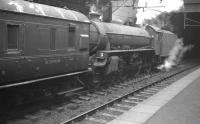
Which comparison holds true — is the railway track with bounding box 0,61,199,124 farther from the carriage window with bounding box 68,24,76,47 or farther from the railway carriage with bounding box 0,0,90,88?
the carriage window with bounding box 68,24,76,47

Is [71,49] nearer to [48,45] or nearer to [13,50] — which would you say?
[48,45]

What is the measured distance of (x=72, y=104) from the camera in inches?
376

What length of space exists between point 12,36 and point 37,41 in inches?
35.6

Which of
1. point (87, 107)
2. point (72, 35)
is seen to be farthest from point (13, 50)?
point (87, 107)

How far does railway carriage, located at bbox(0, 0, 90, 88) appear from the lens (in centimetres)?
689

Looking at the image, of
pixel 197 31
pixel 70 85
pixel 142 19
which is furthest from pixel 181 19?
pixel 70 85

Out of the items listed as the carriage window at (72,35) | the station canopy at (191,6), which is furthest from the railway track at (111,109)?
the station canopy at (191,6)

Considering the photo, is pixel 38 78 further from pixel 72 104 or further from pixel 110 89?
pixel 110 89

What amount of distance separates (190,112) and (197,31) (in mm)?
34627

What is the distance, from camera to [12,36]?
280 inches

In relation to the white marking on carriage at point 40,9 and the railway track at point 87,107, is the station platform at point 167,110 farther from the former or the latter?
the white marking on carriage at point 40,9

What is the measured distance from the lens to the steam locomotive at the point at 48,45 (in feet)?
22.9

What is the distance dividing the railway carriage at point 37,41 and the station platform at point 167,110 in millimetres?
2397

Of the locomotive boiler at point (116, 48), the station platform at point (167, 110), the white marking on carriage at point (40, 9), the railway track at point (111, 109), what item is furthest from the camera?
the locomotive boiler at point (116, 48)
